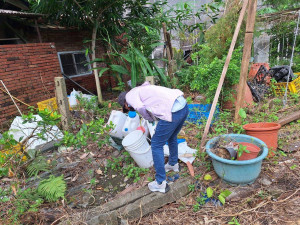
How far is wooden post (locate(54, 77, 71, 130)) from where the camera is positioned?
3703 mm

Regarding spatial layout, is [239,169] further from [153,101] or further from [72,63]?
[72,63]

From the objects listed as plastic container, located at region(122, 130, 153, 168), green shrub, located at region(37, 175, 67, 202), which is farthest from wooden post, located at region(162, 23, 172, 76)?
green shrub, located at region(37, 175, 67, 202)

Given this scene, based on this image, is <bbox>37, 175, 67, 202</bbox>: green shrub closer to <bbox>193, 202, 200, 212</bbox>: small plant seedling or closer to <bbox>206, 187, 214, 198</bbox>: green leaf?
<bbox>193, 202, 200, 212</bbox>: small plant seedling

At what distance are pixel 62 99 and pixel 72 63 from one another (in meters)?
3.64

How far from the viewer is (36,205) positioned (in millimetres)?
2061

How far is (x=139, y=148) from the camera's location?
258 centimetres

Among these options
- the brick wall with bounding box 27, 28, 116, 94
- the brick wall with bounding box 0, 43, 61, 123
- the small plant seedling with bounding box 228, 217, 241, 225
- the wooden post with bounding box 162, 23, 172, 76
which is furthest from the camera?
the brick wall with bounding box 27, 28, 116, 94

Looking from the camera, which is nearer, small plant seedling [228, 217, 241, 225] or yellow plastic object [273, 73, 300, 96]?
small plant seedling [228, 217, 241, 225]

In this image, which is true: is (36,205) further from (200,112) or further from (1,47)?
(1,47)

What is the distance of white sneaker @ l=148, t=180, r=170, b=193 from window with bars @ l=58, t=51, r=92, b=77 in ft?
18.2

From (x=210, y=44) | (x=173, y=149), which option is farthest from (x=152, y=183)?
(x=210, y=44)

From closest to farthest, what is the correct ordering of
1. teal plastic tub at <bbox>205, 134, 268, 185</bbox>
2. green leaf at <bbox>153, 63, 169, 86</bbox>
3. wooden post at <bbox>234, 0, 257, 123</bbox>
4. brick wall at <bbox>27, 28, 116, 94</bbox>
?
teal plastic tub at <bbox>205, 134, 268, 185</bbox> < wooden post at <bbox>234, 0, 257, 123</bbox> < green leaf at <bbox>153, 63, 169, 86</bbox> < brick wall at <bbox>27, 28, 116, 94</bbox>

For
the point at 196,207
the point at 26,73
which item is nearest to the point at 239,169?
the point at 196,207

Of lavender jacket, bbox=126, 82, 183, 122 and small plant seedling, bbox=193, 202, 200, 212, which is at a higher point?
lavender jacket, bbox=126, 82, 183, 122
